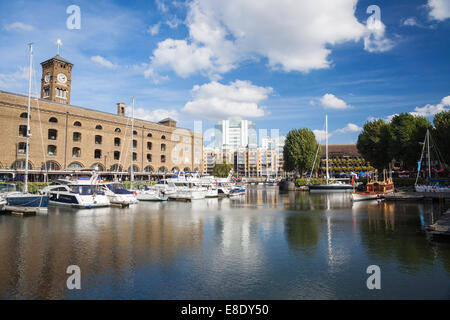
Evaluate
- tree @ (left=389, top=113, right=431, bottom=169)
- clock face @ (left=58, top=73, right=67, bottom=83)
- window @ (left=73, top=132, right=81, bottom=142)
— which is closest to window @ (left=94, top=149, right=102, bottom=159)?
window @ (left=73, top=132, right=81, bottom=142)

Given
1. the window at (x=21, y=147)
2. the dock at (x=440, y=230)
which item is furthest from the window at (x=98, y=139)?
the dock at (x=440, y=230)

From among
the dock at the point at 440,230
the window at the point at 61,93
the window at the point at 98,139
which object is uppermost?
the window at the point at 61,93

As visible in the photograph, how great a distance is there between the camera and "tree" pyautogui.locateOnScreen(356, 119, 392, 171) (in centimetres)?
6900

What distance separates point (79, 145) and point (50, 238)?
51.8 meters

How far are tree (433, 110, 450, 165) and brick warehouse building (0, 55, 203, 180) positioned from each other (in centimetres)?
5758

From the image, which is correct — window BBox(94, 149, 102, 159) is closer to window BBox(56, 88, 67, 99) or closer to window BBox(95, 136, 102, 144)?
window BBox(95, 136, 102, 144)

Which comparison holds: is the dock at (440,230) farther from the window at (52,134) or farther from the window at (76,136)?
the window at (76,136)

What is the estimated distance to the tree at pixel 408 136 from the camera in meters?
59.9

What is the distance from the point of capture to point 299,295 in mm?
10383

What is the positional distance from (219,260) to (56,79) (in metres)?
74.0

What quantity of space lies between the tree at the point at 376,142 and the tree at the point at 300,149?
1681cm

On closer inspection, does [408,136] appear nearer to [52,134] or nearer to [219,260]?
[219,260]
